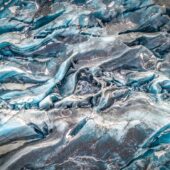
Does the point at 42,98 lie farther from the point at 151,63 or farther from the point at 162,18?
the point at 162,18

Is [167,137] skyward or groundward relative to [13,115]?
groundward

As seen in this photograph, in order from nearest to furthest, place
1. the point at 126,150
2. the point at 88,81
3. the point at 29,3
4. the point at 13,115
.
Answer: the point at 126,150 < the point at 13,115 < the point at 88,81 < the point at 29,3

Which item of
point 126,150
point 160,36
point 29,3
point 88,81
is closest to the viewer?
point 126,150

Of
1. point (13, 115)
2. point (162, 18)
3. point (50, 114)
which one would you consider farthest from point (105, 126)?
point (162, 18)

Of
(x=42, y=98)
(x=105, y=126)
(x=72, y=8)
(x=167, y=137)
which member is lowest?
(x=167, y=137)

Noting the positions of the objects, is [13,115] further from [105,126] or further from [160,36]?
[160,36]

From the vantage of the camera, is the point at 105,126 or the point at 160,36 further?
the point at 160,36

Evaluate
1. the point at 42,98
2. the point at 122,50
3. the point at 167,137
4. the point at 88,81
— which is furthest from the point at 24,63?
Answer: the point at 167,137
